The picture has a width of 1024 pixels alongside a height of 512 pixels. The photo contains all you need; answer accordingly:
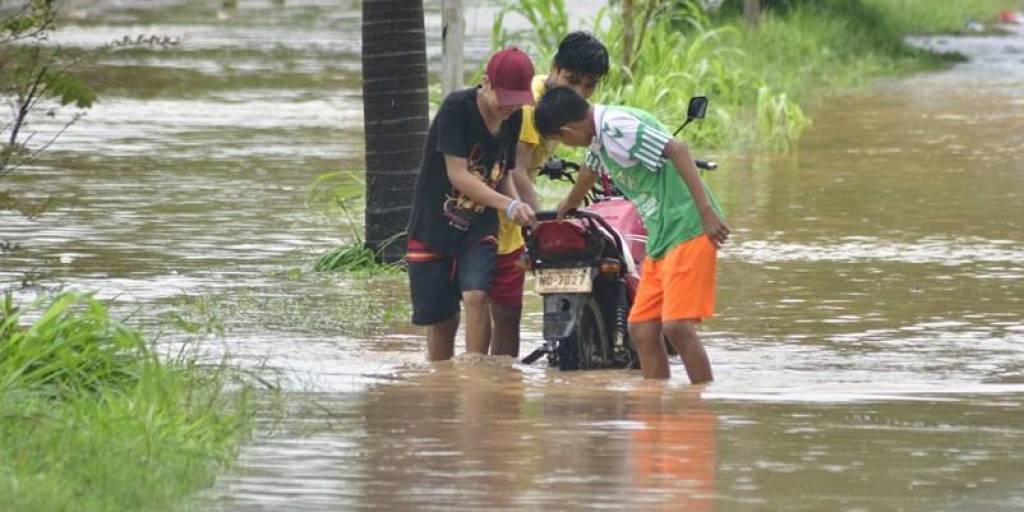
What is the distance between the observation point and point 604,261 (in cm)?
966

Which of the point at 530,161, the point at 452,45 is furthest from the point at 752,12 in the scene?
the point at 530,161

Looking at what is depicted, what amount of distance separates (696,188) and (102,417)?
2669 mm

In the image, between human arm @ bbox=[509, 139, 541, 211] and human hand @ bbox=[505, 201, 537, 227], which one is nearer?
human hand @ bbox=[505, 201, 537, 227]

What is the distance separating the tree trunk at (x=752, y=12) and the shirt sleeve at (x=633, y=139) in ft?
61.3

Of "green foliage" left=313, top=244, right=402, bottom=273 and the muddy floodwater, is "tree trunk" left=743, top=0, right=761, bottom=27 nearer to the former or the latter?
the muddy floodwater

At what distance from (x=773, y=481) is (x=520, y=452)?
0.89 metres

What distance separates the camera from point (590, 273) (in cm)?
958

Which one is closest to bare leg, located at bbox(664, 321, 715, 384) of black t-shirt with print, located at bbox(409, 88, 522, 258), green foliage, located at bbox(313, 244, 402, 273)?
black t-shirt with print, located at bbox(409, 88, 522, 258)

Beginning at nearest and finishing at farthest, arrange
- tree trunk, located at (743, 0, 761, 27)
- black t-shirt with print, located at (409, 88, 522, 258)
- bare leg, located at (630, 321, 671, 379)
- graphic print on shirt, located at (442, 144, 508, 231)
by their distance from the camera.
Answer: bare leg, located at (630, 321, 671, 379), black t-shirt with print, located at (409, 88, 522, 258), graphic print on shirt, located at (442, 144, 508, 231), tree trunk, located at (743, 0, 761, 27)

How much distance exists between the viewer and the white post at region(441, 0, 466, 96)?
14.1 meters

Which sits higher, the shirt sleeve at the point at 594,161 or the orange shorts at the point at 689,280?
the shirt sleeve at the point at 594,161

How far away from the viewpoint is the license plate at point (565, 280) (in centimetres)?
952

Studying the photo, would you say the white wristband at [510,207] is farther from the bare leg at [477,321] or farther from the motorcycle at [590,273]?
the bare leg at [477,321]

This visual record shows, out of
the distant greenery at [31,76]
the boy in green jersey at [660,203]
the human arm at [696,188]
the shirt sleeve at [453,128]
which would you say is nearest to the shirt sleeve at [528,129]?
the shirt sleeve at [453,128]
